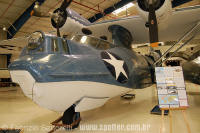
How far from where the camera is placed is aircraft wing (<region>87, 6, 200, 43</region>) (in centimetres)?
476

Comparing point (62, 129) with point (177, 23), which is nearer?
point (62, 129)

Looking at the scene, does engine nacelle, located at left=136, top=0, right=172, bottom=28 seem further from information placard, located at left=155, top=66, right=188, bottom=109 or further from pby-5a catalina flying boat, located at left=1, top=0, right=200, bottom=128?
information placard, located at left=155, top=66, right=188, bottom=109

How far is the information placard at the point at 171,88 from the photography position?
2.47 meters


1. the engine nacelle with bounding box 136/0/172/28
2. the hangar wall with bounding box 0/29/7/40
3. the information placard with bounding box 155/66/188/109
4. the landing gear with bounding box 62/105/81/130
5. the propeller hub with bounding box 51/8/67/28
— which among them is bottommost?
the landing gear with bounding box 62/105/81/130

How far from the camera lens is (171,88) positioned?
2.59 meters

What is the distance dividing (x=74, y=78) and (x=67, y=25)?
407cm

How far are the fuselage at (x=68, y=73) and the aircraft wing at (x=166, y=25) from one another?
257 cm

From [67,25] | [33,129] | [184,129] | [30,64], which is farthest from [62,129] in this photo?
[67,25]

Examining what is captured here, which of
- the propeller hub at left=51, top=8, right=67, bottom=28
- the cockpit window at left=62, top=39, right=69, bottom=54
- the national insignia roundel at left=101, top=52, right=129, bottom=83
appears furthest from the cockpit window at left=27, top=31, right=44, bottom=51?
the propeller hub at left=51, top=8, right=67, bottom=28

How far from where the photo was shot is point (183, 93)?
2.51 metres

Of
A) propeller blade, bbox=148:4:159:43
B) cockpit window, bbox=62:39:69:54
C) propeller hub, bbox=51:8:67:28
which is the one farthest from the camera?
propeller hub, bbox=51:8:67:28

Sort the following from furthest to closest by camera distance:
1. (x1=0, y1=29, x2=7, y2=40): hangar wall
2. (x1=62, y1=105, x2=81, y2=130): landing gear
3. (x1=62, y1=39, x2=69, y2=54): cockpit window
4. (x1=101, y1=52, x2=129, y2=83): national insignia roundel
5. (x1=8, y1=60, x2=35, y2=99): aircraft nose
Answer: (x1=0, y1=29, x2=7, y2=40): hangar wall
(x1=101, y1=52, x2=129, y2=83): national insignia roundel
(x1=62, y1=105, x2=81, y2=130): landing gear
(x1=62, y1=39, x2=69, y2=54): cockpit window
(x1=8, y1=60, x2=35, y2=99): aircraft nose

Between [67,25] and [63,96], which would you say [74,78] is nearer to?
[63,96]

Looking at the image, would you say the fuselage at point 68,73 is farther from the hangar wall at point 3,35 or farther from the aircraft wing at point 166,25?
the hangar wall at point 3,35
